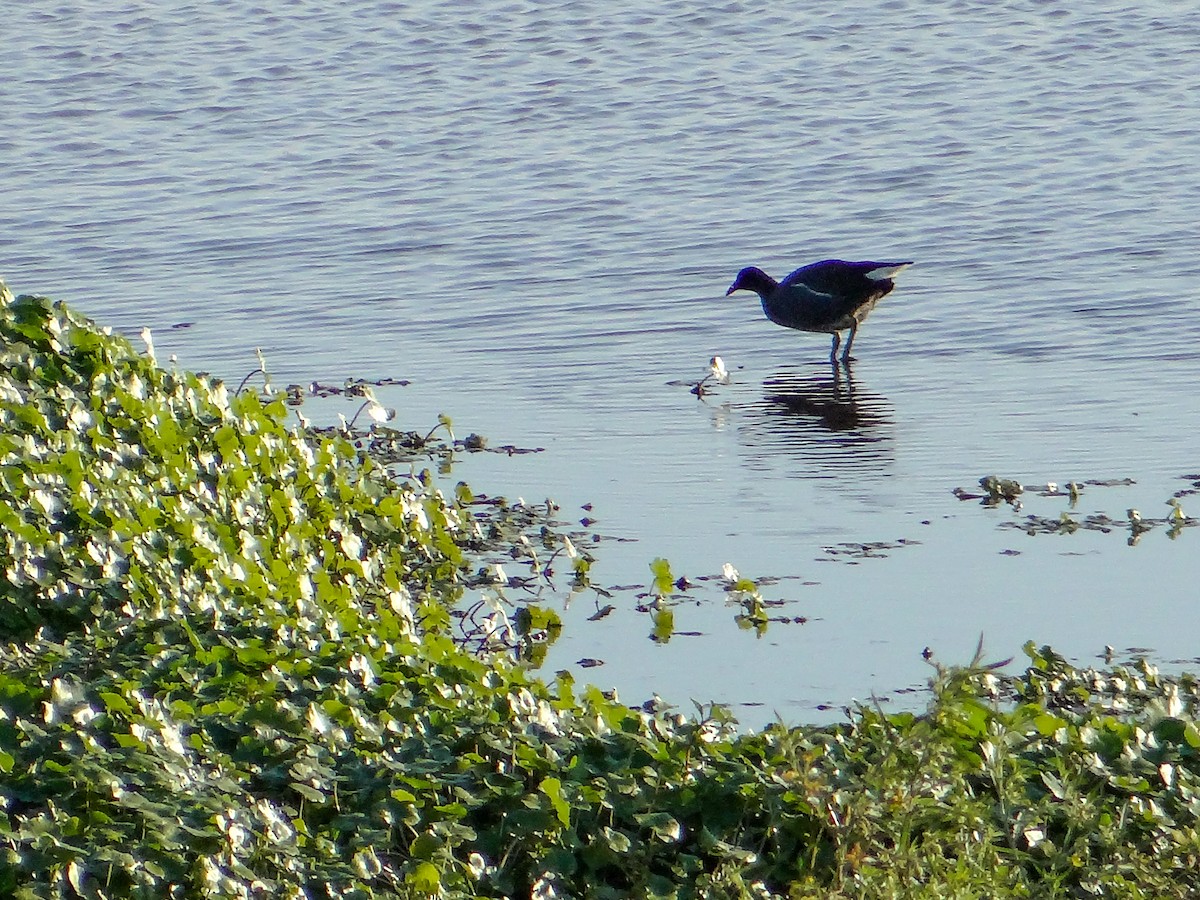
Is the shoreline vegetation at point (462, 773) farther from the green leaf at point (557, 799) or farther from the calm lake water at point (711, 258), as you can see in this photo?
the calm lake water at point (711, 258)

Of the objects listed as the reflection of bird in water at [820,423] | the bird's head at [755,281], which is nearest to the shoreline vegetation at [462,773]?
the reflection of bird in water at [820,423]

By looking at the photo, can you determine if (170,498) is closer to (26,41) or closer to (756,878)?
(756,878)

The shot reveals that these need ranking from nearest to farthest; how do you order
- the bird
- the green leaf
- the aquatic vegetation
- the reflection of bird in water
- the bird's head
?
the green leaf → the aquatic vegetation → the reflection of bird in water → the bird → the bird's head

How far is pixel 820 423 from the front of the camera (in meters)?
10.4

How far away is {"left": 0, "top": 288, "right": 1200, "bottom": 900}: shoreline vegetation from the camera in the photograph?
4.13m

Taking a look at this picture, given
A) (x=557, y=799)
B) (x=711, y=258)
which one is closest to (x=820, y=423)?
(x=711, y=258)

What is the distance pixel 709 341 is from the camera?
41.1ft

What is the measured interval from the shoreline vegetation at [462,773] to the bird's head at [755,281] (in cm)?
694

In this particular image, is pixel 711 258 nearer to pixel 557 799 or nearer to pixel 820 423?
pixel 820 423

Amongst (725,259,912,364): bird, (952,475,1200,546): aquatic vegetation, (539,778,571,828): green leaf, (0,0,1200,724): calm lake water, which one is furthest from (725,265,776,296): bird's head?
(539,778,571,828): green leaf

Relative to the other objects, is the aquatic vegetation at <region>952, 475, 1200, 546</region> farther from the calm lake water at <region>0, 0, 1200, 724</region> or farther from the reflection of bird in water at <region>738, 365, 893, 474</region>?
the reflection of bird in water at <region>738, 365, 893, 474</region>

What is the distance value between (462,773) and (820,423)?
615 centimetres

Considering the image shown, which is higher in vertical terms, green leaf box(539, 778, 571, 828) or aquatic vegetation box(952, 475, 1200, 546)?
green leaf box(539, 778, 571, 828)

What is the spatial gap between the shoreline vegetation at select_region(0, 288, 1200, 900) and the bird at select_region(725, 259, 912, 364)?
6.27m
